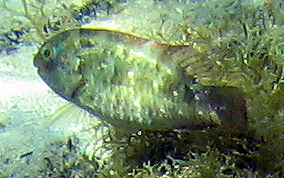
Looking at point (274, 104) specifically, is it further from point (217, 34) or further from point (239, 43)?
point (217, 34)

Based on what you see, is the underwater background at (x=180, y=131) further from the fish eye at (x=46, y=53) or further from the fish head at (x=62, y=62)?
the fish eye at (x=46, y=53)

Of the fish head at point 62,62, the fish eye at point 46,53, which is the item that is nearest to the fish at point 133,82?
the fish head at point 62,62

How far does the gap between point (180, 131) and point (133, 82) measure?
0.57 metres

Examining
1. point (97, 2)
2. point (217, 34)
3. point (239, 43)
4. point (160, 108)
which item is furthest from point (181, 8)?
point (160, 108)

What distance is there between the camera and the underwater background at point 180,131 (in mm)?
3182

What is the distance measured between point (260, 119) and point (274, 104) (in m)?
0.14

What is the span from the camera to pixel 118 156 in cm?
356

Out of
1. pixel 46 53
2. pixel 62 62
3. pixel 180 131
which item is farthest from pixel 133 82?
pixel 46 53

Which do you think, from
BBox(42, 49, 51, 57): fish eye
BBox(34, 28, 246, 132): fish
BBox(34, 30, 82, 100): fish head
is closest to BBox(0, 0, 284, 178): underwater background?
BBox(34, 28, 246, 132): fish

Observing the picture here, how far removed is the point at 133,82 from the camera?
10.5 ft

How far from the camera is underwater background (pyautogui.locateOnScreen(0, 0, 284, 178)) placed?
10.4 ft

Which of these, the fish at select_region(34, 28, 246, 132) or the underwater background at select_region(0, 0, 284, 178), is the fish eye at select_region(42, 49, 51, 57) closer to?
the fish at select_region(34, 28, 246, 132)

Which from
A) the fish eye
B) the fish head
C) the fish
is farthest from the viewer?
the fish eye

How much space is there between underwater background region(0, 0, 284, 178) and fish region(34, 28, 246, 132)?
0.17 meters
